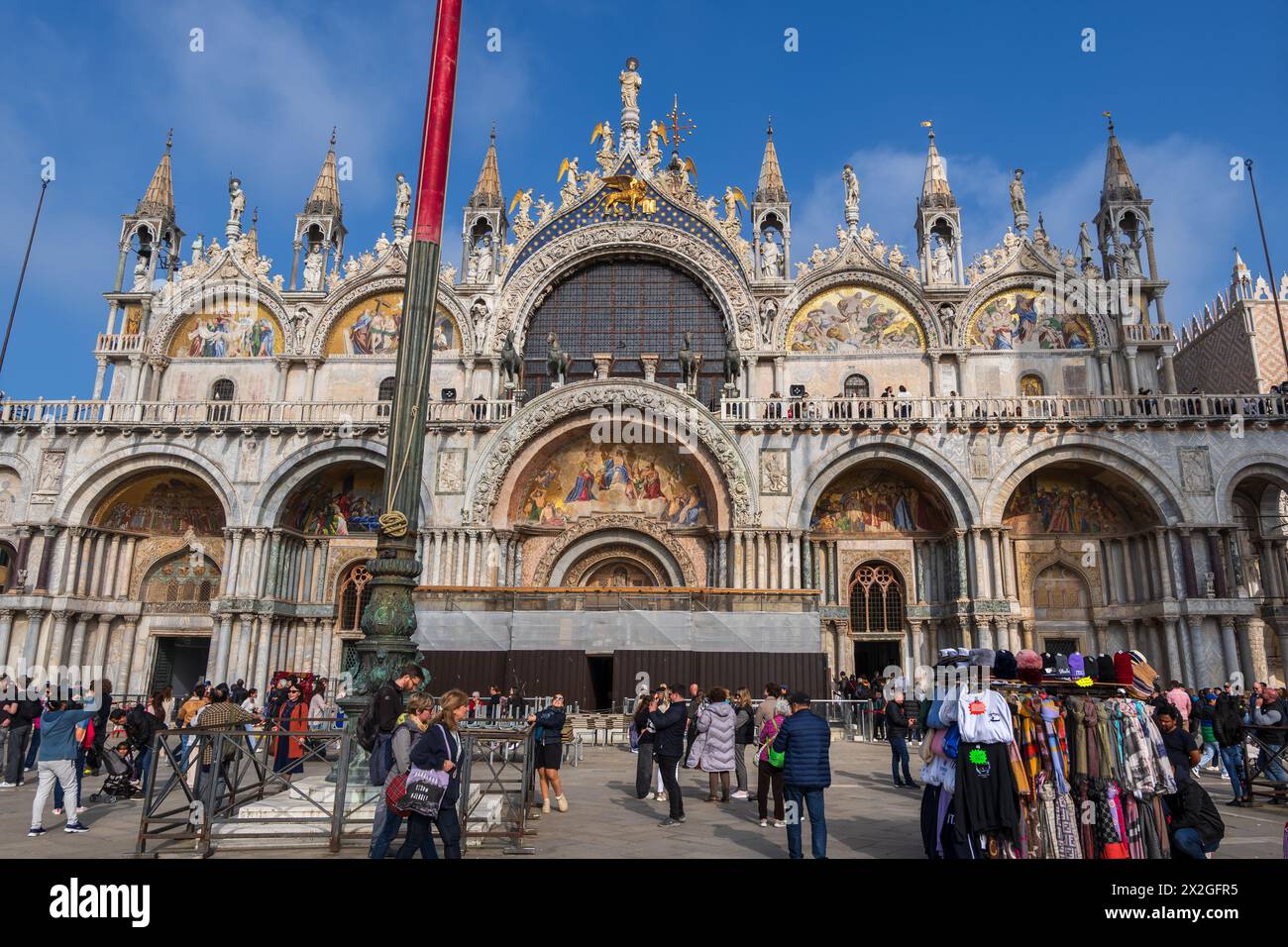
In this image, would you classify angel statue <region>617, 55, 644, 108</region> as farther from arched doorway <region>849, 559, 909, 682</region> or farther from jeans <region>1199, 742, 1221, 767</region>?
jeans <region>1199, 742, 1221, 767</region>

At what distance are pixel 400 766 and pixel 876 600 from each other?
22975 millimetres

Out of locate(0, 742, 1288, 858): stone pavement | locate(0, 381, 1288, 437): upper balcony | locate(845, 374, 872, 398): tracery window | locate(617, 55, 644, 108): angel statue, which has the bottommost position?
locate(0, 742, 1288, 858): stone pavement

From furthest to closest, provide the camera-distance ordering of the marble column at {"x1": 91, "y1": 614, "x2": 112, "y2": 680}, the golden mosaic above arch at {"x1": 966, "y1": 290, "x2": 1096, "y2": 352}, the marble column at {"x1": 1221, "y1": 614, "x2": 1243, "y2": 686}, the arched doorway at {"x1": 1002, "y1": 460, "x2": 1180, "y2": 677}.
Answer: the golden mosaic above arch at {"x1": 966, "y1": 290, "x2": 1096, "y2": 352}, the marble column at {"x1": 91, "y1": 614, "x2": 112, "y2": 680}, the arched doorway at {"x1": 1002, "y1": 460, "x2": 1180, "y2": 677}, the marble column at {"x1": 1221, "y1": 614, "x2": 1243, "y2": 686}

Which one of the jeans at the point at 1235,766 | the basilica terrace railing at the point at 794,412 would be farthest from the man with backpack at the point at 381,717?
the basilica terrace railing at the point at 794,412

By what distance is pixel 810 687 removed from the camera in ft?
75.2

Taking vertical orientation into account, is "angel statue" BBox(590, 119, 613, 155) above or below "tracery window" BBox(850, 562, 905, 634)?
above

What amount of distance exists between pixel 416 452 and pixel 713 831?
6.16m

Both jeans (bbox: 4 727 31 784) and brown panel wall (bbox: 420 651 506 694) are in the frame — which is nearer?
jeans (bbox: 4 727 31 784)

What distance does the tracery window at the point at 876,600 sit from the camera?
27.5 meters

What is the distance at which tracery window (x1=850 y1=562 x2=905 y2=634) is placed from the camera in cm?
2747

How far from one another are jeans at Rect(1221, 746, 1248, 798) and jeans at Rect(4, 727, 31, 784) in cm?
1891

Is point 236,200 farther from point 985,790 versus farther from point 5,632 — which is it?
point 985,790

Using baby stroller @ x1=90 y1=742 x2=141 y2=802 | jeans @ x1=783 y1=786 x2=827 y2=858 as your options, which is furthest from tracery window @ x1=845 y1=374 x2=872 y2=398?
baby stroller @ x1=90 y1=742 x2=141 y2=802

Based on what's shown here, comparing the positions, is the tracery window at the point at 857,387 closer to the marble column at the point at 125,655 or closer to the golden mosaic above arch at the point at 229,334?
the golden mosaic above arch at the point at 229,334
